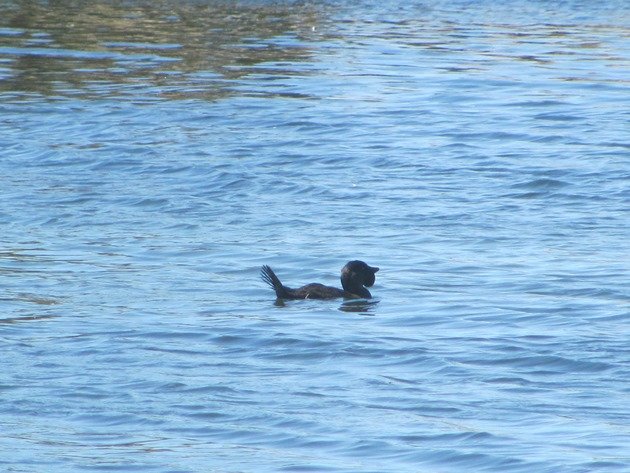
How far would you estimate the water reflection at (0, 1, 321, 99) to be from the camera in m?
22.0

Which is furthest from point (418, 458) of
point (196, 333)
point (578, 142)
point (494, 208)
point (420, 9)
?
point (420, 9)

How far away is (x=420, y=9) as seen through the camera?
30625 mm

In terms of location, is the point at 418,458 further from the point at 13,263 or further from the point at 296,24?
the point at 296,24

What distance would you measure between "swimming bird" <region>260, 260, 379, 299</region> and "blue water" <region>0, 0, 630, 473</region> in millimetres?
109

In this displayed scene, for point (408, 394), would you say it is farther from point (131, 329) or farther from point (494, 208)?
point (494, 208)

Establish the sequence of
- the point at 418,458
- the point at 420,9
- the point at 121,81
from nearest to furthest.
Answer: the point at 418,458
the point at 121,81
the point at 420,9

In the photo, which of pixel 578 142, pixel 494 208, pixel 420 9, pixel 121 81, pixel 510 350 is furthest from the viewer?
pixel 420 9

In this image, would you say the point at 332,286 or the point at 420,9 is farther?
the point at 420,9

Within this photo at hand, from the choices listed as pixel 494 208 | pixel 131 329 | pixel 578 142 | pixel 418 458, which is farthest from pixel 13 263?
pixel 578 142

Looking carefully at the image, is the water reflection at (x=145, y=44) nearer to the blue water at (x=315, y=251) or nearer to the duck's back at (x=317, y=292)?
the blue water at (x=315, y=251)

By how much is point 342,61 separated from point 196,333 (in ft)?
46.6

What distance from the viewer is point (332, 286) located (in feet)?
38.4

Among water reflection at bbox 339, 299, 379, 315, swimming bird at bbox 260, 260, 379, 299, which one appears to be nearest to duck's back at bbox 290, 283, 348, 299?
swimming bird at bbox 260, 260, 379, 299

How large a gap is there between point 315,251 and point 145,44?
13.9 metres
